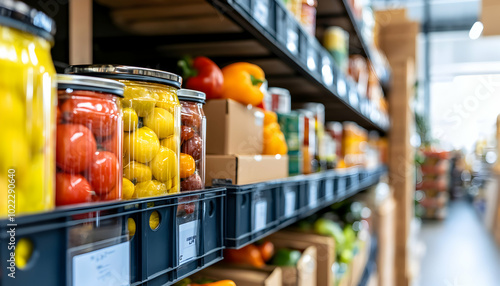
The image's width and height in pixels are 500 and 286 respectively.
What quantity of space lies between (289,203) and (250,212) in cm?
31

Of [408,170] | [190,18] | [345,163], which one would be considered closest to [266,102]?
[190,18]

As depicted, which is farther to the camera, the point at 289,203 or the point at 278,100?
the point at 278,100

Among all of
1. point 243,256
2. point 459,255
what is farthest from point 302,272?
point 459,255

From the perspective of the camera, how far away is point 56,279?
17.9 inches

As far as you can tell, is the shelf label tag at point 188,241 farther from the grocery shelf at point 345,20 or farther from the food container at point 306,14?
the grocery shelf at point 345,20

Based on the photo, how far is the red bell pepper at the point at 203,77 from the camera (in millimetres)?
1051

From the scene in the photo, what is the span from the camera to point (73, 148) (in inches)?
19.2

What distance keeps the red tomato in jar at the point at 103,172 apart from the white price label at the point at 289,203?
75 centimetres

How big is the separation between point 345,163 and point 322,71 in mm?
948

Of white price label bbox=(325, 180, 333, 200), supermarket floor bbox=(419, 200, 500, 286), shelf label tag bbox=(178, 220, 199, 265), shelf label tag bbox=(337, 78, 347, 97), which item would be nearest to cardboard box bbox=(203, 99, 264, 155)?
shelf label tag bbox=(178, 220, 199, 265)

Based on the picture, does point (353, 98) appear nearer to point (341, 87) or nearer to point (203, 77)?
point (341, 87)

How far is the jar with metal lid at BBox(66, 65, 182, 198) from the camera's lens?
61cm

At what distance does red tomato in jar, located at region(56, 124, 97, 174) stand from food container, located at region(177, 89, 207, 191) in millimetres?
244

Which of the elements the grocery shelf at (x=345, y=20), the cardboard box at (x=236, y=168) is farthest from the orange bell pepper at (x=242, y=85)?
the grocery shelf at (x=345, y=20)
